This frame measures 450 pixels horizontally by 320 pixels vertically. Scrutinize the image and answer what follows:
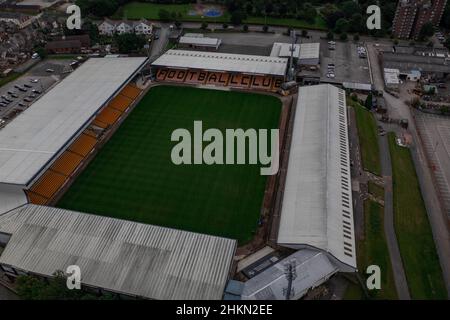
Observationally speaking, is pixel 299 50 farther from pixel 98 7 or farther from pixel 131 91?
pixel 98 7

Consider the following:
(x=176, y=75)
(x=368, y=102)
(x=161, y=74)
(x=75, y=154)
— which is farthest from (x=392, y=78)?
(x=75, y=154)

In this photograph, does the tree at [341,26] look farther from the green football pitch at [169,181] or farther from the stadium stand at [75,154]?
the stadium stand at [75,154]

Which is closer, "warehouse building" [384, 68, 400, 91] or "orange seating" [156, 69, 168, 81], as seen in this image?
"warehouse building" [384, 68, 400, 91]

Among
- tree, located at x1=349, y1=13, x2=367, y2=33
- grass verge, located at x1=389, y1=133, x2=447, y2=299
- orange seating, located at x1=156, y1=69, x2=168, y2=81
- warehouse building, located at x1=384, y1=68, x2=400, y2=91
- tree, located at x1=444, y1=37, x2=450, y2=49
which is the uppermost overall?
tree, located at x1=349, y1=13, x2=367, y2=33

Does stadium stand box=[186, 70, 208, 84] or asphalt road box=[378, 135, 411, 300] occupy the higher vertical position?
stadium stand box=[186, 70, 208, 84]

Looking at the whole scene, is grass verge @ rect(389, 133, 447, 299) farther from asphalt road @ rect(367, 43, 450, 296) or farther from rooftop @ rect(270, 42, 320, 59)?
rooftop @ rect(270, 42, 320, 59)

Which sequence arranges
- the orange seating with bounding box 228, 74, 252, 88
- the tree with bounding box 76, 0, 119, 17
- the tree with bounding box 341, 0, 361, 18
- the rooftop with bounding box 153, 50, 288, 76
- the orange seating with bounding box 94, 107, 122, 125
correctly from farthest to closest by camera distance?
the tree with bounding box 76, 0, 119, 17 → the tree with bounding box 341, 0, 361, 18 → the rooftop with bounding box 153, 50, 288, 76 → the orange seating with bounding box 228, 74, 252, 88 → the orange seating with bounding box 94, 107, 122, 125

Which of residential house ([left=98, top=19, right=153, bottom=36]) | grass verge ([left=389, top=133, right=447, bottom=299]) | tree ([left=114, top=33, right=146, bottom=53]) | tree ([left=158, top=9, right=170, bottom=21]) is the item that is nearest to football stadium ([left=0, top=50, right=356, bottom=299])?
grass verge ([left=389, top=133, right=447, bottom=299])
